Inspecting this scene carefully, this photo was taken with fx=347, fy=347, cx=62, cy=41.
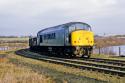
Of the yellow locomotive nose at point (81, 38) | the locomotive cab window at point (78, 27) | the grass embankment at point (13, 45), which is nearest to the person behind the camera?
the yellow locomotive nose at point (81, 38)

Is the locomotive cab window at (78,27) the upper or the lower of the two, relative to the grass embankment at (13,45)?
upper

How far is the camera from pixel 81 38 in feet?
108

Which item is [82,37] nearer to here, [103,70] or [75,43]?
[75,43]

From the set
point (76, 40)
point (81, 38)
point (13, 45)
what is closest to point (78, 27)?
point (81, 38)

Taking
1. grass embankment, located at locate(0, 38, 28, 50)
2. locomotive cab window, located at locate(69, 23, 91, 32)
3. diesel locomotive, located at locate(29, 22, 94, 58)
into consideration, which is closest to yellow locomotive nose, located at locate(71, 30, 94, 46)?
diesel locomotive, located at locate(29, 22, 94, 58)

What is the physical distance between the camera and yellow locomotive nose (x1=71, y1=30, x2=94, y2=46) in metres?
32.5

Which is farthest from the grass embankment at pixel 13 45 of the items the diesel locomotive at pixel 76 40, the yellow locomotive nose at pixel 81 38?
the yellow locomotive nose at pixel 81 38

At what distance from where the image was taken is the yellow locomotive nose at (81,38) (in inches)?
1281

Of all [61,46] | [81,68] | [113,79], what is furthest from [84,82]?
[61,46]

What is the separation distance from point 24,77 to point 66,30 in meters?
17.4

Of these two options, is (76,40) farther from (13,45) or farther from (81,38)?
(13,45)

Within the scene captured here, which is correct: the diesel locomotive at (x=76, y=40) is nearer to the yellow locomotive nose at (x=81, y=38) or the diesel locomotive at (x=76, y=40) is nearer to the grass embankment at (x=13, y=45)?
the yellow locomotive nose at (x=81, y=38)

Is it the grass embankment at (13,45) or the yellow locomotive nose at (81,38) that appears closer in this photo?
the yellow locomotive nose at (81,38)

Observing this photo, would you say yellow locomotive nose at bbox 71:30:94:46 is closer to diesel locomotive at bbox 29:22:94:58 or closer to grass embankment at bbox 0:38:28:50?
diesel locomotive at bbox 29:22:94:58
